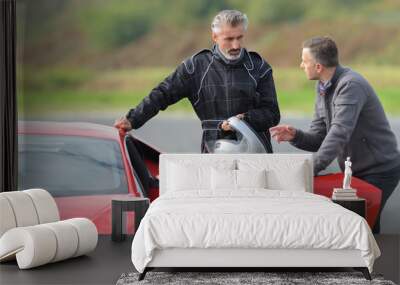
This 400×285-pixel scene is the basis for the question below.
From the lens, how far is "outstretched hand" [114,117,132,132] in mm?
8188

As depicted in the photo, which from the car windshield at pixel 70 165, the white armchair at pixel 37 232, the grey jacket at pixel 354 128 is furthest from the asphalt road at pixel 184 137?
the white armchair at pixel 37 232

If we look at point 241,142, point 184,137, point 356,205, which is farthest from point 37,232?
point 356,205

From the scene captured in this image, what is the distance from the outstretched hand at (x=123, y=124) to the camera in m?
8.19

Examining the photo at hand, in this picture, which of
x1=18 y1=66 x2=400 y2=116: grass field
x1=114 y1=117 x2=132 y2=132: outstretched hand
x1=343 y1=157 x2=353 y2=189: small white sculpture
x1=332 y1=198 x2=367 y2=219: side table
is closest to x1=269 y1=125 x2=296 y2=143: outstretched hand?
x1=18 y1=66 x2=400 y2=116: grass field

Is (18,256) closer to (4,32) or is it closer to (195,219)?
(195,219)

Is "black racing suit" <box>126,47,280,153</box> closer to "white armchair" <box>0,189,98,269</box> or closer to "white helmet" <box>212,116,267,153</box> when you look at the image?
"white helmet" <box>212,116,267,153</box>

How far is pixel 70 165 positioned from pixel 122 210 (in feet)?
3.61

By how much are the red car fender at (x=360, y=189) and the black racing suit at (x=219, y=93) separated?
2.31ft

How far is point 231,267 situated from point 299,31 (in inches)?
127

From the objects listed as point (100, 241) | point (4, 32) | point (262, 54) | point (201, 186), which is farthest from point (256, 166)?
point (4, 32)

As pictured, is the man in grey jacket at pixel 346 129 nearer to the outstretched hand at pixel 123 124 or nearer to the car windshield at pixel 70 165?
the outstretched hand at pixel 123 124

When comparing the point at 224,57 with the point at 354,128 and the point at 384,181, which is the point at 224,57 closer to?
the point at 354,128

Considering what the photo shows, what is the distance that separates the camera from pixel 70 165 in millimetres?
8273

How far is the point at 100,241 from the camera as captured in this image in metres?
7.69
